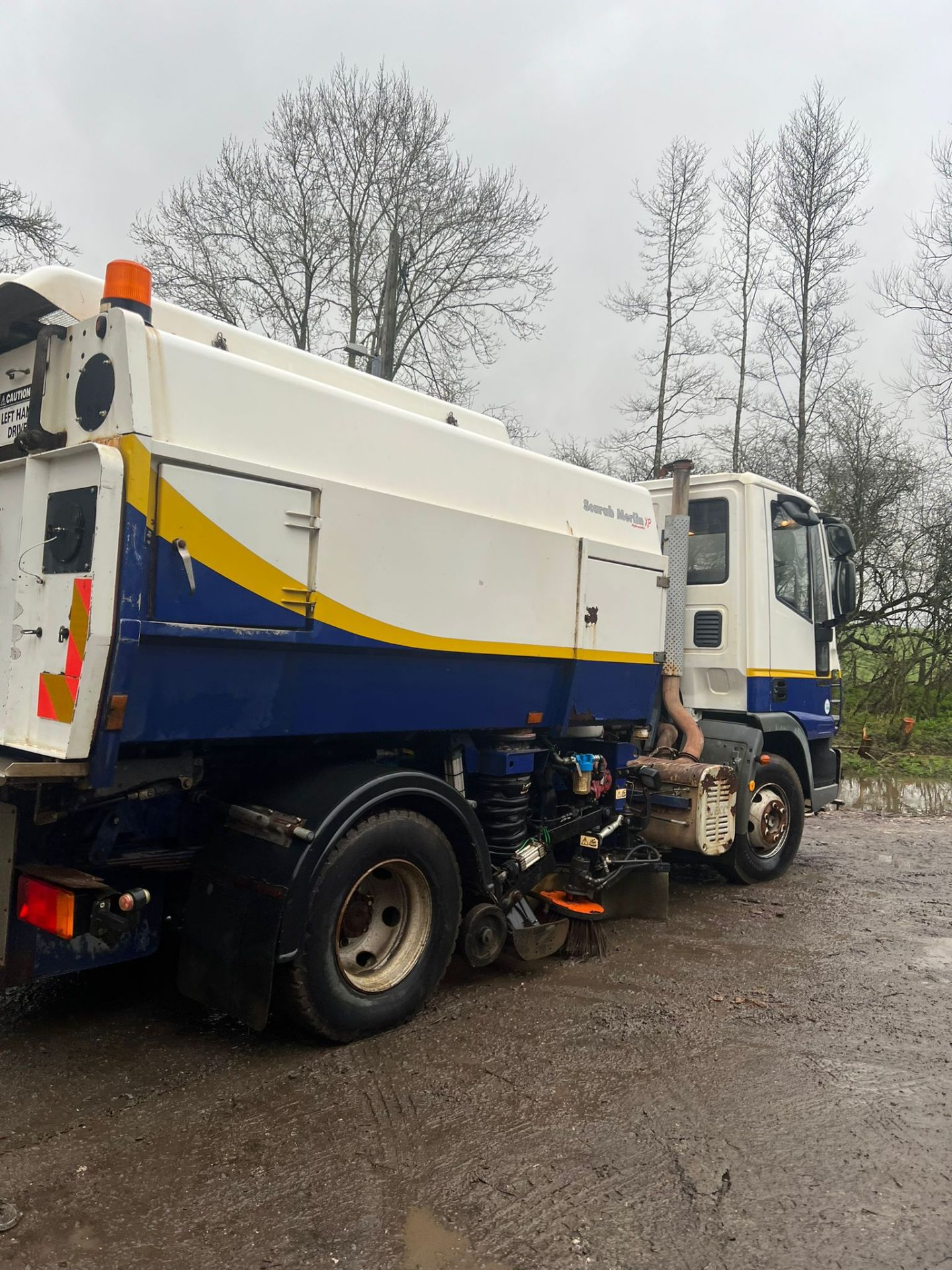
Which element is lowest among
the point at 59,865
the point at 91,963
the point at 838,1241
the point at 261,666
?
the point at 838,1241

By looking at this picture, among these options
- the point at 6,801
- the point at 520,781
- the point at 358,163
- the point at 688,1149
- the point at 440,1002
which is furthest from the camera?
the point at 358,163

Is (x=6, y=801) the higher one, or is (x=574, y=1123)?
(x=6, y=801)

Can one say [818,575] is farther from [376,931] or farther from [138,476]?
[138,476]

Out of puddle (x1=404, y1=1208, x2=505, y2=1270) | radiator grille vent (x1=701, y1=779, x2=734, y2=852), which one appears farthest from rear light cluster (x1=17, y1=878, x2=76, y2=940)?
radiator grille vent (x1=701, y1=779, x2=734, y2=852)

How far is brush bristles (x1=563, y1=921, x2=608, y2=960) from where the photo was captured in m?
4.87

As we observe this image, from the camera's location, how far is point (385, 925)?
3.95 metres

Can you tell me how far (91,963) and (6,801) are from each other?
2.36 feet

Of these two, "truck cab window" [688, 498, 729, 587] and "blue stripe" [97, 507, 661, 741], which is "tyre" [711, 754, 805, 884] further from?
"blue stripe" [97, 507, 661, 741]

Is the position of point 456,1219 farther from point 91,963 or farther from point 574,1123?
point 91,963

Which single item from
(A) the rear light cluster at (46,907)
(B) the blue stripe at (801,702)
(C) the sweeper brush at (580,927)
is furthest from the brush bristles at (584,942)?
(A) the rear light cluster at (46,907)

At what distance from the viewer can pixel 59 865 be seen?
3.32 metres

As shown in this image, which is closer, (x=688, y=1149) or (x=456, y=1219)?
(x=456, y=1219)

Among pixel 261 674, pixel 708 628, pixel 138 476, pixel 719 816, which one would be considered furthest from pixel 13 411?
pixel 708 628

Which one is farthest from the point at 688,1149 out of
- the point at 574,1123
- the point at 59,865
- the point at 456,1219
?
the point at 59,865
